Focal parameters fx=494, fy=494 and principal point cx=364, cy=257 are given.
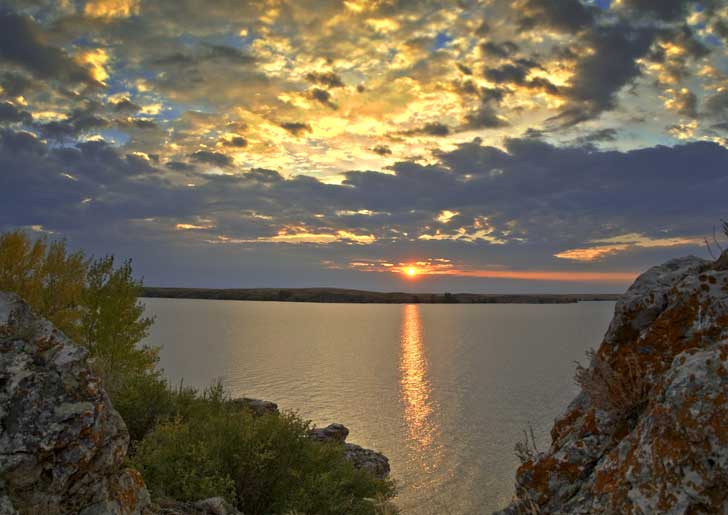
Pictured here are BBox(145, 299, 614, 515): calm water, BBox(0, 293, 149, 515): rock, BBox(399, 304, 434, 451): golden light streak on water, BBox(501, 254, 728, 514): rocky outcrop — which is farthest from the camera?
BBox(399, 304, 434, 451): golden light streak on water

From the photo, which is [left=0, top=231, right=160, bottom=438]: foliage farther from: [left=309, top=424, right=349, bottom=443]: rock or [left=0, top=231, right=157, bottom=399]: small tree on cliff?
[left=309, top=424, right=349, bottom=443]: rock

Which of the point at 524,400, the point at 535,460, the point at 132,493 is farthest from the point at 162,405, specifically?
the point at 524,400

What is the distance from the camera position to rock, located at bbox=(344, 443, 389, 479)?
29.6 meters

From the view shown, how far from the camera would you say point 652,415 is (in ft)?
14.2

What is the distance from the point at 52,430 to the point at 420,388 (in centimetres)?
5638

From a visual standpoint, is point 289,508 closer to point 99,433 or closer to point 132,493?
point 132,493

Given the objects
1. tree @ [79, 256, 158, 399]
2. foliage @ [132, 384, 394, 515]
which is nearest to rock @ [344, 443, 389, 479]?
foliage @ [132, 384, 394, 515]

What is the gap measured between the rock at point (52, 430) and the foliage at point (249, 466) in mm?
8347

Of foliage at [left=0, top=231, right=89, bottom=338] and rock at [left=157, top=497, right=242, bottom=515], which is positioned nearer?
rock at [left=157, top=497, right=242, bottom=515]

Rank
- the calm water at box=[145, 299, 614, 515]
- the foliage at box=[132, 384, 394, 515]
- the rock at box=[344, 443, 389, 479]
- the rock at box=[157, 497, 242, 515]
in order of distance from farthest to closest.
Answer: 1. the calm water at box=[145, 299, 614, 515]
2. the rock at box=[344, 443, 389, 479]
3. the foliage at box=[132, 384, 394, 515]
4. the rock at box=[157, 497, 242, 515]

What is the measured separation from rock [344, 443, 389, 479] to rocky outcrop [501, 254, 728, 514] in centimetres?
2570

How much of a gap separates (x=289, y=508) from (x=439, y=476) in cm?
1804

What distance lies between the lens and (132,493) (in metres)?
7.69

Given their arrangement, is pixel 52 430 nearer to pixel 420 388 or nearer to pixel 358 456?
pixel 358 456
